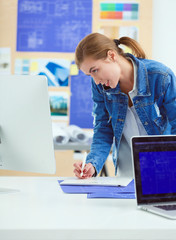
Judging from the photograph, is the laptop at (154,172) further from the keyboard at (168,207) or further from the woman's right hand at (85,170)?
the woman's right hand at (85,170)

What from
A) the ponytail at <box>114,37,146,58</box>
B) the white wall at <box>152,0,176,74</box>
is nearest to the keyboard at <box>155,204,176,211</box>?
the ponytail at <box>114,37,146,58</box>

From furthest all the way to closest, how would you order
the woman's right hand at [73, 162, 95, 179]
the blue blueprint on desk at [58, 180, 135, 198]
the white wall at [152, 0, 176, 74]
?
the white wall at [152, 0, 176, 74] → the woman's right hand at [73, 162, 95, 179] → the blue blueprint on desk at [58, 180, 135, 198]

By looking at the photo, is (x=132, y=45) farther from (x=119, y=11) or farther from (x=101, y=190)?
(x=119, y=11)

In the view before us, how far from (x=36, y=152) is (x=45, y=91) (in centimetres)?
20

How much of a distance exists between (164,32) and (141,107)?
2.12 m

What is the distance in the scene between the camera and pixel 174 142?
91 cm

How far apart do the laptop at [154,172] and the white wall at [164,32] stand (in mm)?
2387

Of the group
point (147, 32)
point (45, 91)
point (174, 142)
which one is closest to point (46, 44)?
point (147, 32)

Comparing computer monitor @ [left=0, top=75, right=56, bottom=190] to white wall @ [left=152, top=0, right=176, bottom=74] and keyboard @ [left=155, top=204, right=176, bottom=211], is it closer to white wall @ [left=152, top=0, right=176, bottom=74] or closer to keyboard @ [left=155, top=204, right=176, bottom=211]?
keyboard @ [left=155, top=204, right=176, bottom=211]

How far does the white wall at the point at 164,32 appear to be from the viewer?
3.16m

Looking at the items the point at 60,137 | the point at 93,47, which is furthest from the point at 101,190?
the point at 60,137

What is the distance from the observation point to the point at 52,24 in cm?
354

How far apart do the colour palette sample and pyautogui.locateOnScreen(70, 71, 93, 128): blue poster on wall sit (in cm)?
70

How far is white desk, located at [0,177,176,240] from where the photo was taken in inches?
26.0
